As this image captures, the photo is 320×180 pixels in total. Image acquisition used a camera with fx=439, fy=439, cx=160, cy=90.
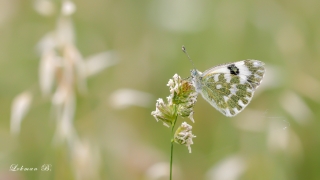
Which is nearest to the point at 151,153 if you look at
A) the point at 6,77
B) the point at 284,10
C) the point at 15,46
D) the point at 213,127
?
the point at 213,127

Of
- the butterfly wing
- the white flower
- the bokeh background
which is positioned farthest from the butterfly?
the white flower

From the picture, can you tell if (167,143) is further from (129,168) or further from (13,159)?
(13,159)

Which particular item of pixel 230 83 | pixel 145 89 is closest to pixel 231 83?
pixel 230 83

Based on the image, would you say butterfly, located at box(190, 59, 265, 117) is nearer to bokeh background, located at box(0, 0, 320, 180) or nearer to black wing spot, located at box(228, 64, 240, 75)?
black wing spot, located at box(228, 64, 240, 75)

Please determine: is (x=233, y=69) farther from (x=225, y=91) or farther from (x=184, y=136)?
(x=184, y=136)

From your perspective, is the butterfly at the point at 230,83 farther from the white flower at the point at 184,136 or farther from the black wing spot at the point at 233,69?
the white flower at the point at 184,136

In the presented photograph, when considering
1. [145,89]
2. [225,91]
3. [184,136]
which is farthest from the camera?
[145,89]

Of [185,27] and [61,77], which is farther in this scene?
[185,27]
